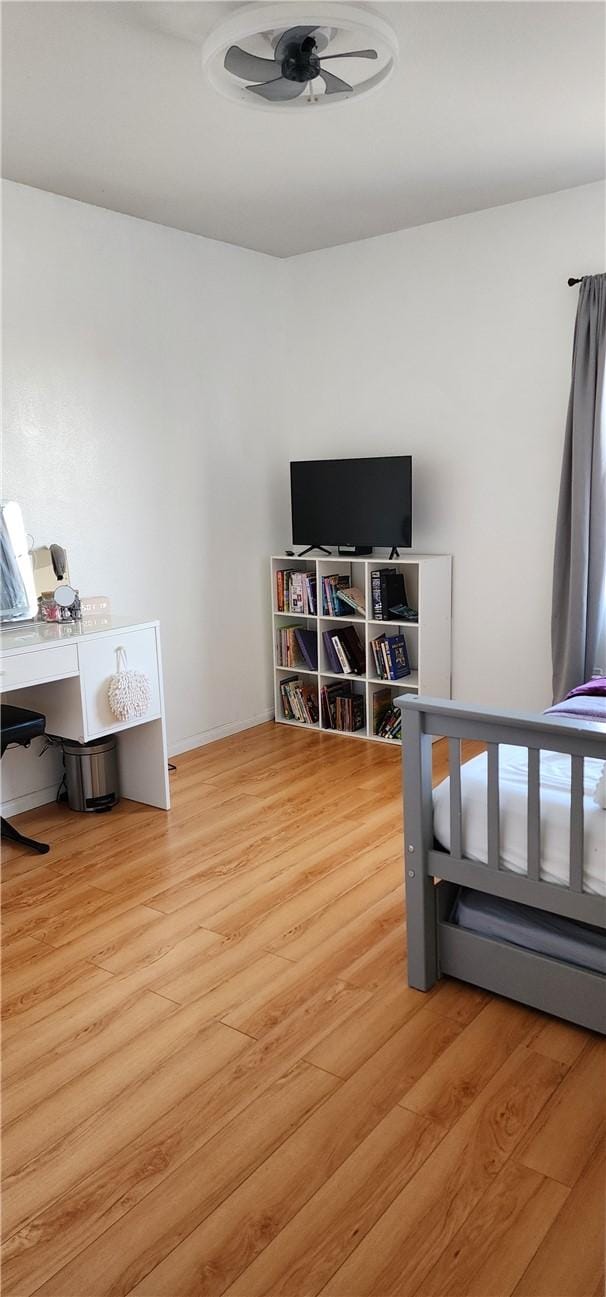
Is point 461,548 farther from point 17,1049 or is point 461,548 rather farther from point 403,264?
point 17,1049

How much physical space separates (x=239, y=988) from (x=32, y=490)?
2.20 metres

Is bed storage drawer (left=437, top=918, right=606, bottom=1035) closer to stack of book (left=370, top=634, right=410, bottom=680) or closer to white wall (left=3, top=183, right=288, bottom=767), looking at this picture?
stack of book (left=370, top=634, right=410, bottom=680)

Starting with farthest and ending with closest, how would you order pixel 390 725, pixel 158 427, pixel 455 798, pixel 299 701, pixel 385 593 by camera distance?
pixel 299 701, pixel 390 725, pixel 385 593, pixel 158 427, pixel 455 798

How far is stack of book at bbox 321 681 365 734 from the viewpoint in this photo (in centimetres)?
465

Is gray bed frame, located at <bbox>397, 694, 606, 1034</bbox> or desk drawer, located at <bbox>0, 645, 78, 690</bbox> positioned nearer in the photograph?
gray bed frame, located at <bbox>397, 694, 606, 1034</bbox>

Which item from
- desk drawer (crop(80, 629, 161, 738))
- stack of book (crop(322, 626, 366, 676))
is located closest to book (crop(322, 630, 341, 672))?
stack of book (crop(322, 626, 366, 676))

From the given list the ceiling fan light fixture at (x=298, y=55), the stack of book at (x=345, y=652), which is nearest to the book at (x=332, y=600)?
the stack of book at (x=345, y=652)

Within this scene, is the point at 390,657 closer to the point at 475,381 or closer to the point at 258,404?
the point at 475,381

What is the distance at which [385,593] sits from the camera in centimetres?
441

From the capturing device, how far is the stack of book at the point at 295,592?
15.4 ft

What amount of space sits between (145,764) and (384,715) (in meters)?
1.41

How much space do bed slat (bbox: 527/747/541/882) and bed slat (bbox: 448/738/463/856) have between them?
0.61 feet

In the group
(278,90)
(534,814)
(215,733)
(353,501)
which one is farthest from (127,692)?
(278,90)

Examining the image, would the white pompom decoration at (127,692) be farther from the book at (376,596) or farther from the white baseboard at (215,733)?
the book at (376,596)
